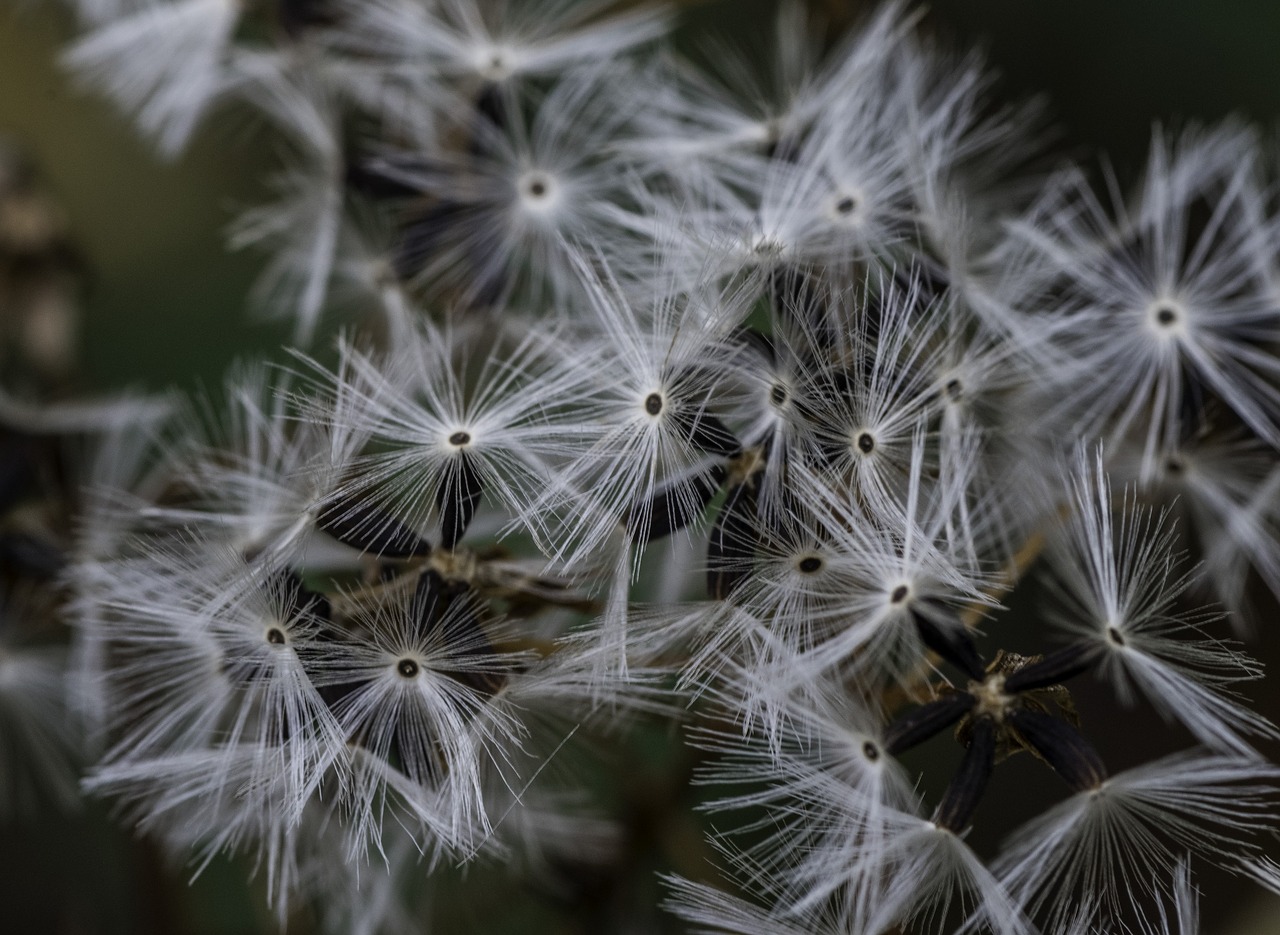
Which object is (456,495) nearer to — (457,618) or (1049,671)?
(457,618)

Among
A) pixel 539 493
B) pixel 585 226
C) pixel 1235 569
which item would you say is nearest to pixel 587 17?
pixel 585 226

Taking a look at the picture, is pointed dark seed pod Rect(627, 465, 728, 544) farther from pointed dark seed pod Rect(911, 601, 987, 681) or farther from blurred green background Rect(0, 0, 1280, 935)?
blurred green background Rect(0, 0, 1280, 935)

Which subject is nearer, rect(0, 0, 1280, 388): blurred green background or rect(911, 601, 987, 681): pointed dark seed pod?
rect(911, 601, 987, 681): pointed dark seed pod

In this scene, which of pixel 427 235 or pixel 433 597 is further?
pixel 427 235

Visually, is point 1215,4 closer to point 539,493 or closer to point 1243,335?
point 1243,335

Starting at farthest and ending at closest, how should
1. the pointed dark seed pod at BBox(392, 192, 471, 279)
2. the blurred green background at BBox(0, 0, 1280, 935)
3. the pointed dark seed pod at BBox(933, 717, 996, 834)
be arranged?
the blurred green background at BBox(0, 0, 1280, 935) < the pointed dark seed pod at BBox(392, 192, 471, 279) < the pointed dark seed pod at BBox(933, 717, 996, 834)

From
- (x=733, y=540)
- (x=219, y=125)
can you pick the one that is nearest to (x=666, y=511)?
(x=733, y=540)

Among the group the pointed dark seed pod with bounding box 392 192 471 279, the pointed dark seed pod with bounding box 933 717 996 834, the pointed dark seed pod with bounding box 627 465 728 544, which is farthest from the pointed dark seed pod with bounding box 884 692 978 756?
the pointed dark seed pod with bounding box 392 192 471 279

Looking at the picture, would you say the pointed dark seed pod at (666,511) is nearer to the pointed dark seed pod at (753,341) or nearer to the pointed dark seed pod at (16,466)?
the pointed dark seed pod at (753,341)
